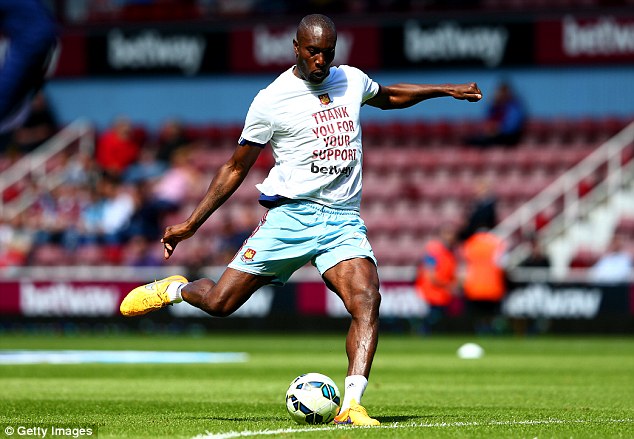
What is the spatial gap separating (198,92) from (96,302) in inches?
271

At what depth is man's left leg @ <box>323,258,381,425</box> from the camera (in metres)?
8.57

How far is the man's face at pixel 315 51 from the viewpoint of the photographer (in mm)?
8844

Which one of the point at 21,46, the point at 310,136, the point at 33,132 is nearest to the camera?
the point at 21,46

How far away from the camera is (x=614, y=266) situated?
23.3 m

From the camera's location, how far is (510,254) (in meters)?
25.0

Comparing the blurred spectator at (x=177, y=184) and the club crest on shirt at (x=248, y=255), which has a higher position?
the club crest on shirt at (x=248, y=255)

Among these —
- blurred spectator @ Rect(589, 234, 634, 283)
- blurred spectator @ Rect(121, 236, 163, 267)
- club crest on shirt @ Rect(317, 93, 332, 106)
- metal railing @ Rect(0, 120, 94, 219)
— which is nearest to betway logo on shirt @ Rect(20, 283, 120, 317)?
blurred spectator @ Rect(121, 236, 163, 267)

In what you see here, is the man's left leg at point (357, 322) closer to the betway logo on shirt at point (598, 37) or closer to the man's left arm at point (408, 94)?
the man's left arm at point (408, 94)

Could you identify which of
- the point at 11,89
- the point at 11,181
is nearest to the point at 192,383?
the point at 11,89

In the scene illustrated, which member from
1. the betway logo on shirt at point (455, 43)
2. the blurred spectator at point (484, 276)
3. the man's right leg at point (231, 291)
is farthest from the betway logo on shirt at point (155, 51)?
the man's right leg at point (231, 291)

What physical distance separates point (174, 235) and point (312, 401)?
1.56 meters

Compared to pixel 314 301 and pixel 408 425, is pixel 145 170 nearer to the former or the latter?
pixel 314 301

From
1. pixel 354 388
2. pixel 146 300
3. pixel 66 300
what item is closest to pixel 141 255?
pixel 66 300

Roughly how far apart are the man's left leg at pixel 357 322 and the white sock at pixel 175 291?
1121 mm
